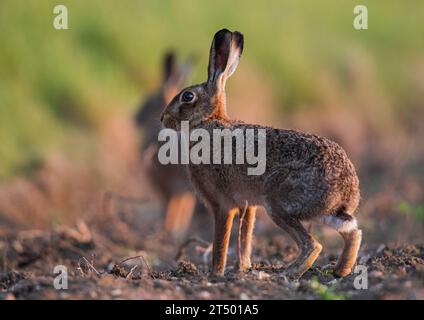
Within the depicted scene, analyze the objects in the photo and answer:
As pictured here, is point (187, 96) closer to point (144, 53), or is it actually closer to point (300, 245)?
point (300, 245)

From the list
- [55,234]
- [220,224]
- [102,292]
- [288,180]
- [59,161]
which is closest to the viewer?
[102,292]

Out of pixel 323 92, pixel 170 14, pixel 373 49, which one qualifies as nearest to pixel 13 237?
pixel 170 14

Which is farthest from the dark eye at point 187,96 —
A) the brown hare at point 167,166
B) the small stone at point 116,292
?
the brown hare at point 167,166

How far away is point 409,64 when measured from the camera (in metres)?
21.8

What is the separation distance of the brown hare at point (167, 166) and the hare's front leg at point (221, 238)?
17.1 ft

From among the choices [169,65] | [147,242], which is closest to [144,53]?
[169,65]

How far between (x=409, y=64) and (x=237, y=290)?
16.4m

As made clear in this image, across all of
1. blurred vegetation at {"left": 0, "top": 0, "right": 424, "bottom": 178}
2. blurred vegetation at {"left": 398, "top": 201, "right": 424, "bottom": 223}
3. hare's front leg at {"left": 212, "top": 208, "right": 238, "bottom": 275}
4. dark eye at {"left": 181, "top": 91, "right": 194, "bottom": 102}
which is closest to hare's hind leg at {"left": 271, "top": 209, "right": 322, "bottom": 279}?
hare's front leg at {"left": 212, "top": 208, "right": 238, "bottom": 275}

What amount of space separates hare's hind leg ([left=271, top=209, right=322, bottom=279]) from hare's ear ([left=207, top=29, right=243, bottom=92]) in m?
1.49

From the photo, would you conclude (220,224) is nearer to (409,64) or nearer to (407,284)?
(407,284)

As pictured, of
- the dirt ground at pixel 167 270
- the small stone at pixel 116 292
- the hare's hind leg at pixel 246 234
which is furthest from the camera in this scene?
the hare's hind leg at pixel 246 234

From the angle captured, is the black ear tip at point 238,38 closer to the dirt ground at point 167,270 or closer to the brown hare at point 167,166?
the dirt ground at point 167,270

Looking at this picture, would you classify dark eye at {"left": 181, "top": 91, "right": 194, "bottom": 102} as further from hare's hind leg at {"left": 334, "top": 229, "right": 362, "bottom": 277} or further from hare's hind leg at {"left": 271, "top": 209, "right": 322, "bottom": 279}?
hare's hind leg at {"left": 334, "top": 229, "right": 362, "bottom": 277}

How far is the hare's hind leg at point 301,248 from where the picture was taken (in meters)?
7.02
